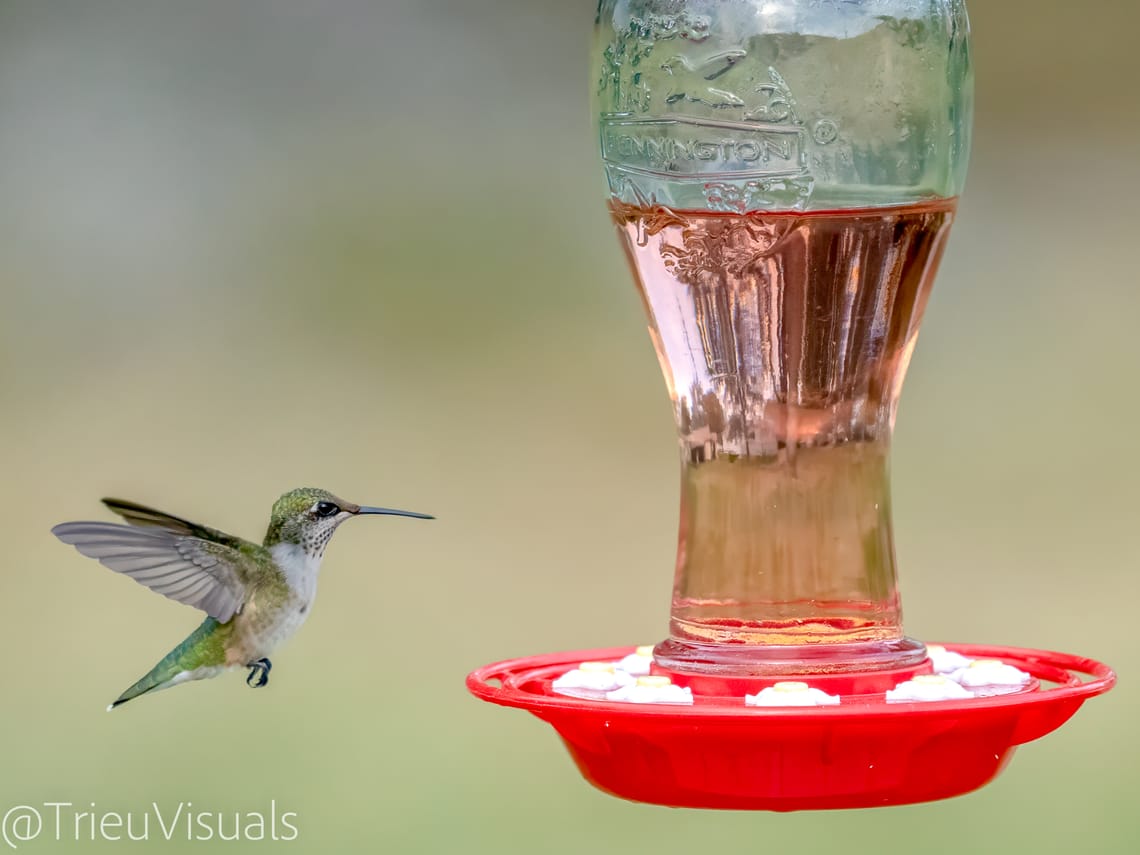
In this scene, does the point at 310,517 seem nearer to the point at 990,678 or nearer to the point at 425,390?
the point at 990,678

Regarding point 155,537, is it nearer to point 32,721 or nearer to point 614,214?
point 614,214

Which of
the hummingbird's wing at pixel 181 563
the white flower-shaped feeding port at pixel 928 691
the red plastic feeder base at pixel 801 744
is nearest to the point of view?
the red plastic feeder base at pixel 801 744

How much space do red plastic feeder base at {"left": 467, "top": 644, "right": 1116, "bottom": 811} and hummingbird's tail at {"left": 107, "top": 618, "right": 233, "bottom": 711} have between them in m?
1.11

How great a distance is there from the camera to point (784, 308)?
6.86 ft

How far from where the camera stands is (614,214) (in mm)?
2268

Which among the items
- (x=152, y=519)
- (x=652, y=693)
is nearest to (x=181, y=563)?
(x=152, y=519)

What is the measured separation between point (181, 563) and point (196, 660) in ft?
0.91

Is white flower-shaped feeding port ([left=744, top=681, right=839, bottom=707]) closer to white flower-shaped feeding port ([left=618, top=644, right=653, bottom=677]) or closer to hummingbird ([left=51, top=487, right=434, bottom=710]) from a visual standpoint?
white flower-shaped feeding port ([left=618, top=644, right=653, bottom=677])

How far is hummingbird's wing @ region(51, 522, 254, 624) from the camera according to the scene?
2553 millimetres

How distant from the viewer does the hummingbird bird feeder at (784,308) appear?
2006 mm

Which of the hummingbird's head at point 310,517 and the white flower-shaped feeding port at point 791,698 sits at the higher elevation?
the hummingbird's head at point 310,517

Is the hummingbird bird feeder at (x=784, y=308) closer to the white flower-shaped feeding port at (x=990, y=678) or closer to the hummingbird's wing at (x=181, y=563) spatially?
the white flower-shaped feeding port at (x=990, y=678)

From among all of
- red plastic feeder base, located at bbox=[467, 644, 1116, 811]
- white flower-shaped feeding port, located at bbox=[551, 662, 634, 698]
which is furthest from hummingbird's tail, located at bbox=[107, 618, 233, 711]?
red plastic feeder base, located at bbox=[467, 644, 1116, 811]

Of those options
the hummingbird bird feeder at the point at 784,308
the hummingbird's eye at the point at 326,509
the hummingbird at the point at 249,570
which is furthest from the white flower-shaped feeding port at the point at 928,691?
the hummingbird's eye at the point at 326,509
